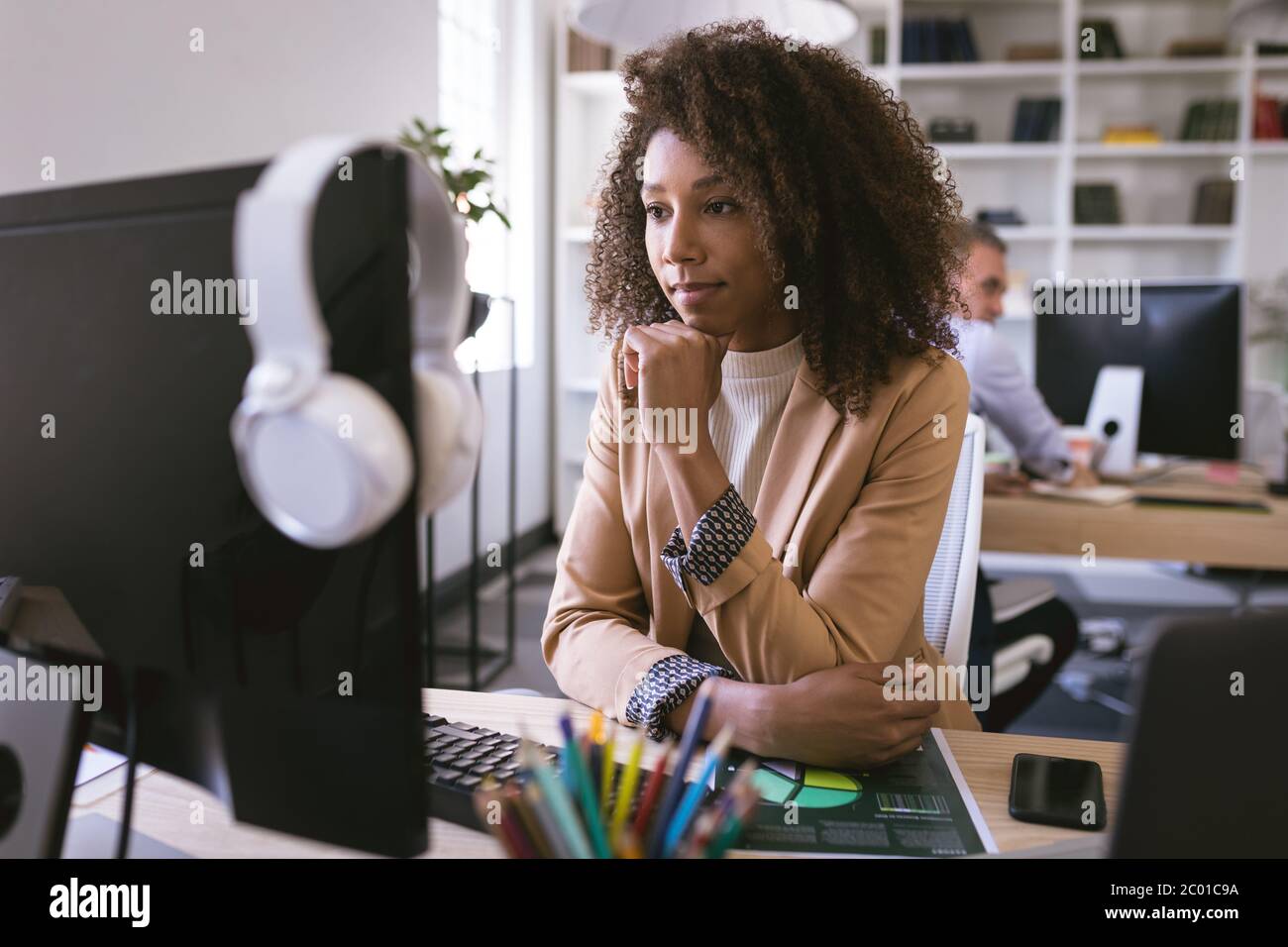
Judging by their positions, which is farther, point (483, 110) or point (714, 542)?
point (483, 110)

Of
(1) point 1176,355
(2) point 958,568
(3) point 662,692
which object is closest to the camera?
(3) point 662,692

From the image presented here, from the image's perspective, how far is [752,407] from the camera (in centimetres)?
128

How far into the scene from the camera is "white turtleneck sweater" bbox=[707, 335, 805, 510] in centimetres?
126

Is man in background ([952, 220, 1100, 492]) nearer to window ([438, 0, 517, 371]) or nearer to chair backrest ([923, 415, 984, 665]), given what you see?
chair backrest ([923, 415, 984, 665])

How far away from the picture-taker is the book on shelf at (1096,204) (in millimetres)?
4684

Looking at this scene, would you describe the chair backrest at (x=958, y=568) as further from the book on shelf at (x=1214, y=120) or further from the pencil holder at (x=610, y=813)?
the book on shelf at (x=1214, y=120)

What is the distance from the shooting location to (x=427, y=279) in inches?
20.3

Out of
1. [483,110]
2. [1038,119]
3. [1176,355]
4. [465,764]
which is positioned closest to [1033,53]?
[1038,119]

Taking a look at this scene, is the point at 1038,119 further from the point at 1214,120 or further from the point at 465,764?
the point at 465,764

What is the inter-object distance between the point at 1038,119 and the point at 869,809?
4585 millimetres

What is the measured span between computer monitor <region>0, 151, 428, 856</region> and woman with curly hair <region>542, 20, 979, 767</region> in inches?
Result: 17.5

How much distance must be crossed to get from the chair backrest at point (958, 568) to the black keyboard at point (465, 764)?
0.66m

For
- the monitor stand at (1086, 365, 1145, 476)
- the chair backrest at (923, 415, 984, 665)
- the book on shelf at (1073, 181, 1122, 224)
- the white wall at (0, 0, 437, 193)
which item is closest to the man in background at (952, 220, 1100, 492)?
the monitor stand at (1086, 365, 1145, 476)

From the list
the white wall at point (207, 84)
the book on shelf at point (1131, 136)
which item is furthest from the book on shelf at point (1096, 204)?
the white wall at point (207, 84)
